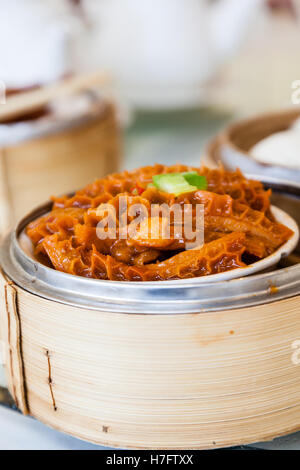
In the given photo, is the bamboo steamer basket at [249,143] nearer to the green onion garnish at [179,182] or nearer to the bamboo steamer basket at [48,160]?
the green onion garnish at [179,182]

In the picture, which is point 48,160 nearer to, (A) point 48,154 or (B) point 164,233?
(A) point 48,154

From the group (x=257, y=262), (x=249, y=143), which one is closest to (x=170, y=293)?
(x=257, y=262)

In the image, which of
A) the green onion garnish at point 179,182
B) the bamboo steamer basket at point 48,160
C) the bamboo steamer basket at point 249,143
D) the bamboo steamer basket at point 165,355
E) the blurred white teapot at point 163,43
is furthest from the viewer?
the blurred white teapot at point 163,43

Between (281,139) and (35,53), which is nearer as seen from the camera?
(281,139)

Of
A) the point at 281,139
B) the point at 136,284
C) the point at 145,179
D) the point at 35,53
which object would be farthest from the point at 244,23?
the point at 136,284

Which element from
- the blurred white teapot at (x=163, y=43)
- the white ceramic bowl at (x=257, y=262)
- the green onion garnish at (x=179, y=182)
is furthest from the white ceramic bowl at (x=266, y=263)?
the blurred white teapot at (x=163, y=43)

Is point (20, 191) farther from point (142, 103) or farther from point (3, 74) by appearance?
point (142, 103)
